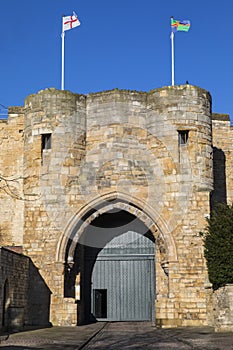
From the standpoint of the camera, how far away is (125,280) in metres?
18.5

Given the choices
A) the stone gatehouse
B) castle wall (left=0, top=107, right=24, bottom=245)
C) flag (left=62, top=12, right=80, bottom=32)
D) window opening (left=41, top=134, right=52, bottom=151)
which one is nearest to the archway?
the stone gatehouse

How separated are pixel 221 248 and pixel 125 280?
595 cm

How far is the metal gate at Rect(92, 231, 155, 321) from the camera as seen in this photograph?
1830 cm

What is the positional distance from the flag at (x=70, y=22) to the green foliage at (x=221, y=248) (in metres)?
7.63

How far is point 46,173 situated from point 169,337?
6.47 metres

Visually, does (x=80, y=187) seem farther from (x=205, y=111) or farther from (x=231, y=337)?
(x=231, y=337)

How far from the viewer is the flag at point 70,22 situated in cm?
1720

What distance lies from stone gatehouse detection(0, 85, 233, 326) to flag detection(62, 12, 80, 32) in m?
2.43

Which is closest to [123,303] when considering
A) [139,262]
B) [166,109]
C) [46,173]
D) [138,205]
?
[139,262]

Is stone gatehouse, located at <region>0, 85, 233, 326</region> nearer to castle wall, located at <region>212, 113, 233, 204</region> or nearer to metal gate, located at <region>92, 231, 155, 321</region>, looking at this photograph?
metal gate, located at <region>92, 231, 155, 321</region>

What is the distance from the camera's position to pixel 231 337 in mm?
10672

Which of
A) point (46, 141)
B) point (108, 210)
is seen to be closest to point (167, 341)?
point (108, 210)

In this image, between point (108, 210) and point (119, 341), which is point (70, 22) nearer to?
point (108, 210)

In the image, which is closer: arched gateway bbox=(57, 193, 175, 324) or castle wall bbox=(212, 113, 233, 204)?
arched gateway bbox=(57, 193, 175, 324)
